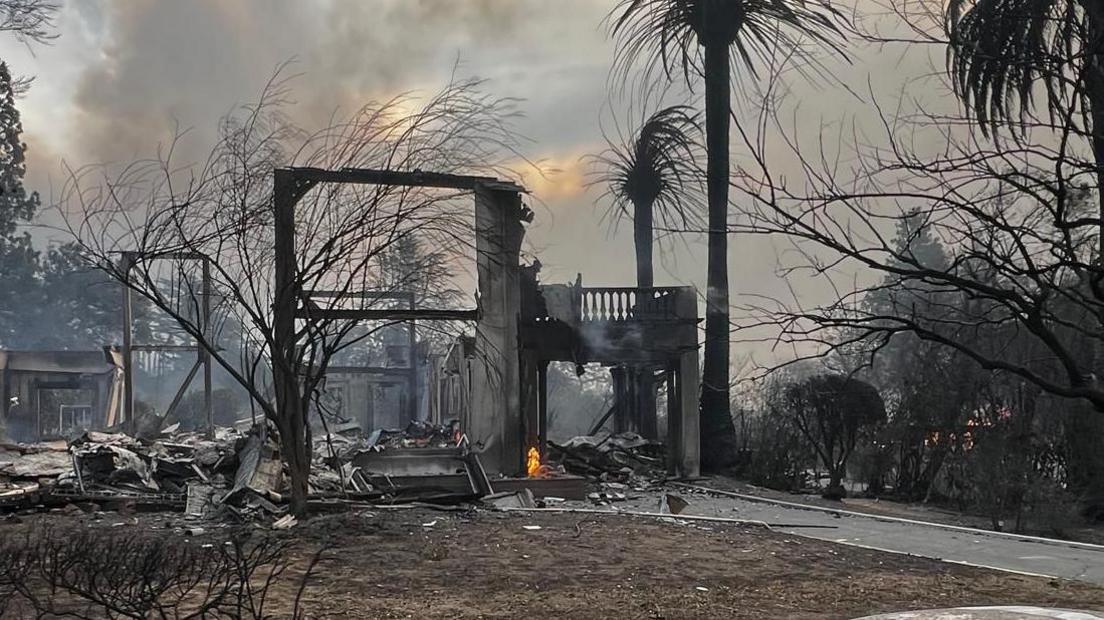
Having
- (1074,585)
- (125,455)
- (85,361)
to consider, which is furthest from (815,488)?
(85,361)

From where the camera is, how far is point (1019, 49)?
5262 mm

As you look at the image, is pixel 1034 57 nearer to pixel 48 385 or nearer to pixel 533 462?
pixel 533 462

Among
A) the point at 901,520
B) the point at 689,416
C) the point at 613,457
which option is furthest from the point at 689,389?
the point at 901,520

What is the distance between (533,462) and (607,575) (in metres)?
10.8

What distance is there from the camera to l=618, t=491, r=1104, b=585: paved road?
26.9 feet

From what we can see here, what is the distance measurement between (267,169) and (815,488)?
14.3 metres

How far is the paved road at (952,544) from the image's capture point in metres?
8.20

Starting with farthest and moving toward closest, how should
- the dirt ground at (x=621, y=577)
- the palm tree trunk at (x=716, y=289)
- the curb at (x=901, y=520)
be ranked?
1. the palm tree trunk at (x=716, y=289)
2. the curb at (x=901, y=520)
3. the dirt ground at (x=621, y=577)

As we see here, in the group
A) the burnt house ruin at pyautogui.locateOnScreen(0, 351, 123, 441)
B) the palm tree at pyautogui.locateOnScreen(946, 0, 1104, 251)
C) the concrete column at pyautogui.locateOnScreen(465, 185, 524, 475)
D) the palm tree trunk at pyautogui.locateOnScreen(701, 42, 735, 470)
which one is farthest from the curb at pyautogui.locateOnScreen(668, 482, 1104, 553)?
the burnt house ruin at pyautogui.locateOnScreen(0, 351, 123, 441)

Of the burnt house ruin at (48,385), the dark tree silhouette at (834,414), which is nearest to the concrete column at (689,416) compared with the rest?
the dark tree silhouette at (834,414)

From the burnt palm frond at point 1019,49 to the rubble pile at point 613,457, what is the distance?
13.5 meters

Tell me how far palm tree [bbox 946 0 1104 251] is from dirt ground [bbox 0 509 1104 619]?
3430 millimetres

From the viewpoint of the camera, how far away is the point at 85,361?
1371 inches

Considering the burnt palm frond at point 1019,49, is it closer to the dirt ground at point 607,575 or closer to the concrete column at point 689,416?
the dirt ground at point 607,575
